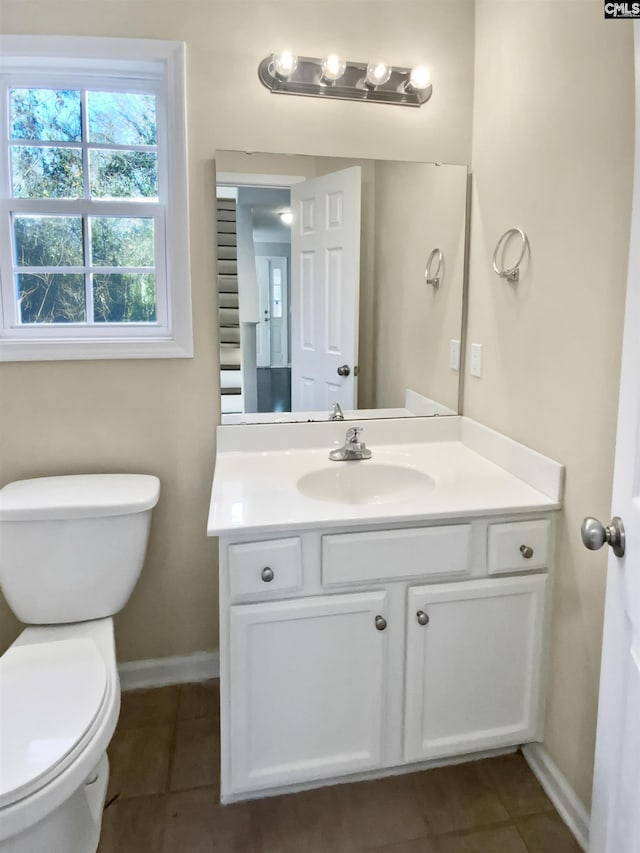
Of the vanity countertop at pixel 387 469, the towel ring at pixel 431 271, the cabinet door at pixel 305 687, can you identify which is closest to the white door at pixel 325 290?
the vanity countertop at pixel 387 469

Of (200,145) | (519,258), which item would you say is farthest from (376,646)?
(200,145)

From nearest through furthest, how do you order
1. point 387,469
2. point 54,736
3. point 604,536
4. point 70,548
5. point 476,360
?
point 604,536
point 54,736
point 70,548
point 387,469
point 476,360

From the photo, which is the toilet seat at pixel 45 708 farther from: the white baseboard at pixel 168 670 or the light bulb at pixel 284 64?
A: the light bulb at pixel 284 64

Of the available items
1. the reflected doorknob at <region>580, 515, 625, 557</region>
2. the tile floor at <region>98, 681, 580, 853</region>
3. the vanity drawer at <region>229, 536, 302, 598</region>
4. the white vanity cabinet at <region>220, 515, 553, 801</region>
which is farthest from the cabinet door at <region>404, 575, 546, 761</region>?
the reflected doorknob at <region>580, 515, 625, 557</region>

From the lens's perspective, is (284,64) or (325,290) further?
(325,290)

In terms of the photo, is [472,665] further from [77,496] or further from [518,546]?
[77,496]

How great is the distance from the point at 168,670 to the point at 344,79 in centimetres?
200

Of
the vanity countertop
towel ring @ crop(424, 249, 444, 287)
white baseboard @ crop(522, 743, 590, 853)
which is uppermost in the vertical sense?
towel ring @ crop(424, 249, 444, 287)

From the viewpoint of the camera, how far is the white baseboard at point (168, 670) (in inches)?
81.3

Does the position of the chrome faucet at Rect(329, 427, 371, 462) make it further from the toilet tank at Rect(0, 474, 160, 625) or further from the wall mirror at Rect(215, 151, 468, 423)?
the toilet tank at Rect(0, 474, 160, 625)

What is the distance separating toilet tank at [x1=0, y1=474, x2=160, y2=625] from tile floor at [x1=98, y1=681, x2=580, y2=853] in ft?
1.57

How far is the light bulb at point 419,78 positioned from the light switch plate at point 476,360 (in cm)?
81

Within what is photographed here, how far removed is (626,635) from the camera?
1.05 metres

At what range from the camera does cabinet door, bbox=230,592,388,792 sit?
1458 millimetres
